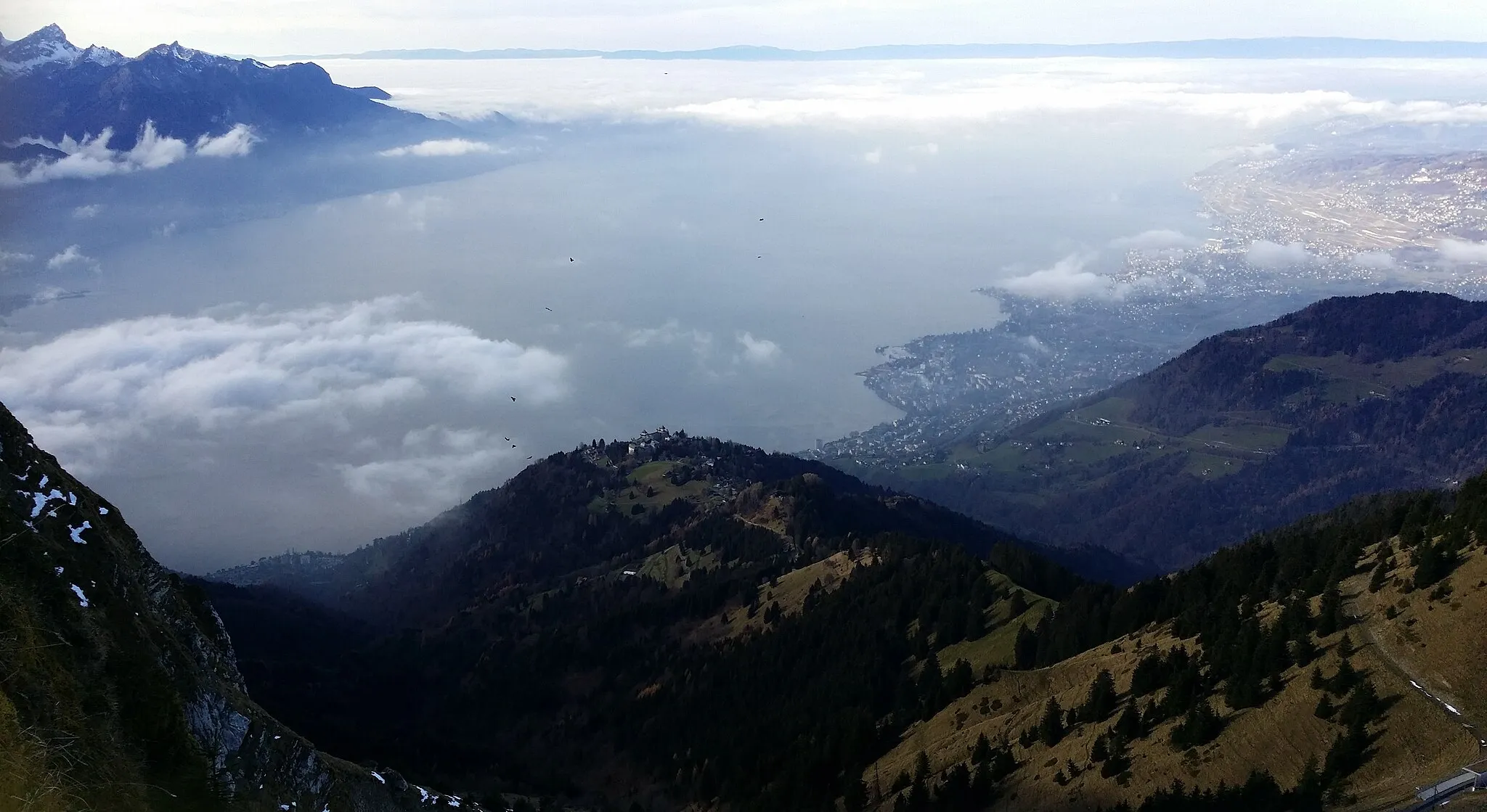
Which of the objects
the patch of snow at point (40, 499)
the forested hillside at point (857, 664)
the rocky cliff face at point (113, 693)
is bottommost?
the forested hillside at point (857, 664)

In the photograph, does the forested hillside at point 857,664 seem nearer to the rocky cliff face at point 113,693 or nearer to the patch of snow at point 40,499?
the rocky cliff face at point 113,693

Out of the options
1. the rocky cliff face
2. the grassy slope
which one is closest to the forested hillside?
the grassy slope

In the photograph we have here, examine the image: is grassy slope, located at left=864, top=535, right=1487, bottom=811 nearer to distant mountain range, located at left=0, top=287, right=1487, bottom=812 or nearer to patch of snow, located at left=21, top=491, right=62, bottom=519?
distant mountain range, located at left=0, top=287, right=1487, bottom=812

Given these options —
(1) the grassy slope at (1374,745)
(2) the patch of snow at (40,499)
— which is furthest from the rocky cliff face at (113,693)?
(1) the grassy slope at (1374,745)

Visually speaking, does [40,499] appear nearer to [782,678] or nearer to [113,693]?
[113,693]

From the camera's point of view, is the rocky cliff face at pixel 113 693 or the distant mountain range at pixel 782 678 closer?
the rocky cliff face at pixel 113 693

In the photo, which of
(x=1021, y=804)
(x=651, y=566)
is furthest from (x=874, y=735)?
(x=651, y=566)

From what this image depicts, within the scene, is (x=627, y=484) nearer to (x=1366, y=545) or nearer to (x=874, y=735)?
(x=874, y=735)

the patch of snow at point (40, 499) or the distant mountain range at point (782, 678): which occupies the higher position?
the patch of snow at point (40, 499)
